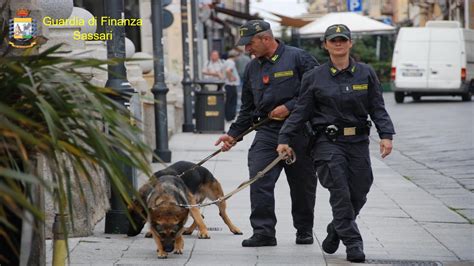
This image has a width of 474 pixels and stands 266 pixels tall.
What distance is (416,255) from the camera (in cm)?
912

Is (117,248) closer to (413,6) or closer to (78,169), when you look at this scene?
(78,169)

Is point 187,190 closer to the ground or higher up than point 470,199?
higher up

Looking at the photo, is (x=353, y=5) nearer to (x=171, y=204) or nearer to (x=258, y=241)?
(x=258, y=241)

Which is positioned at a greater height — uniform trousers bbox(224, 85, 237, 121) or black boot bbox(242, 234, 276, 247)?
black boot bbox(242, 234, 276, 247)

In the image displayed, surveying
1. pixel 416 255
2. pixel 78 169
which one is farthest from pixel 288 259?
pixel 78 169

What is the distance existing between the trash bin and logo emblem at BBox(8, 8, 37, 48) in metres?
17.6

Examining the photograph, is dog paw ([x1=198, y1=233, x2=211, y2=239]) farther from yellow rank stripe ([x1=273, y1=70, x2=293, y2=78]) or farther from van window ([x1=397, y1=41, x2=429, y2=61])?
van window ([x1=397, y1=41, x2=429, y2=61])

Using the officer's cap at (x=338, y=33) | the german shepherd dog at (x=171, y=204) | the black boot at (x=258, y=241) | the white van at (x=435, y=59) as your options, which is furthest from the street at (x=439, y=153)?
the white van at (x=435, y=59)

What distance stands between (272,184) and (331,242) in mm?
849

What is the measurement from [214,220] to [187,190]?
187 centimetres

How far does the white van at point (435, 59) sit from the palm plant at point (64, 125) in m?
35.9

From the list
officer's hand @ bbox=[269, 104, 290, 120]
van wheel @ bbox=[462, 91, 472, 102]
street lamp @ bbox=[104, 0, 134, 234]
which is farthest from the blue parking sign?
officer's hand @ bbox=[269, 104, 290, 120]

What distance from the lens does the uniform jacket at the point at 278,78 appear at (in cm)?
952

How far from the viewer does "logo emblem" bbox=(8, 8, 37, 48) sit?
7.54 m
